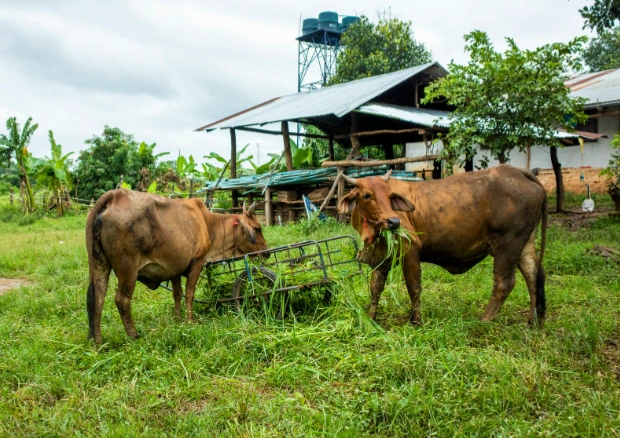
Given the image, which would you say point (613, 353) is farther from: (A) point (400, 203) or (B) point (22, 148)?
(B) point (22, 148)

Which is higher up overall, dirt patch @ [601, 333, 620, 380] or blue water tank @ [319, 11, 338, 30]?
blue water tank @ [319, 11, 338, 30]

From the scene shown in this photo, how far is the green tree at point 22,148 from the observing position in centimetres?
1965

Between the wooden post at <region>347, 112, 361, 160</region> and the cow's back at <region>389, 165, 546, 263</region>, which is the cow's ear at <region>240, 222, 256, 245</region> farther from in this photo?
the wooden post at <region>347, 112, 361, 160</region>

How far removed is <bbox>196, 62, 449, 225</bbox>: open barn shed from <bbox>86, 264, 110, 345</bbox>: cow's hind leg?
25.9 ft

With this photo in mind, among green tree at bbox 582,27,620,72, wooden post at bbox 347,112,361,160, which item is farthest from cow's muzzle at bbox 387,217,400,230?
green tree at bbox 582,27,620,72

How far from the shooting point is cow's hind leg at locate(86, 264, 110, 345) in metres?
4.89

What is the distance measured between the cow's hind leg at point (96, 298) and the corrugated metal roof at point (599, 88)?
13428 mm

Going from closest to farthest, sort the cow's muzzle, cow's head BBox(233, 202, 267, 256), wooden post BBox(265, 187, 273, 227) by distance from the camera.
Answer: the cow's muzzle
cow's head BBox(233, 202, 267, 256)
wooden post BBox(265, 187, 273, 227)

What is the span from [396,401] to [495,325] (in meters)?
1.84

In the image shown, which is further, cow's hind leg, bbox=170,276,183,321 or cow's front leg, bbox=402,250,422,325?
cow's hind leg, bbox=170,276,183,321

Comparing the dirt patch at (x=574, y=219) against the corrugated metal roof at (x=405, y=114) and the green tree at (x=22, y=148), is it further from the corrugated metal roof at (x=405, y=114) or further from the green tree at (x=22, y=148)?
the green tree at (x=22, y=148)

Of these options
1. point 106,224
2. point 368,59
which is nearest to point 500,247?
point 106,224

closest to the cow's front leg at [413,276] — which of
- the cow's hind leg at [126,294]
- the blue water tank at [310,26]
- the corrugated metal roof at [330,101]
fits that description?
the cow's hind leg at [126,294]

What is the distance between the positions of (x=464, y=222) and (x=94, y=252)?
3.31 metres
